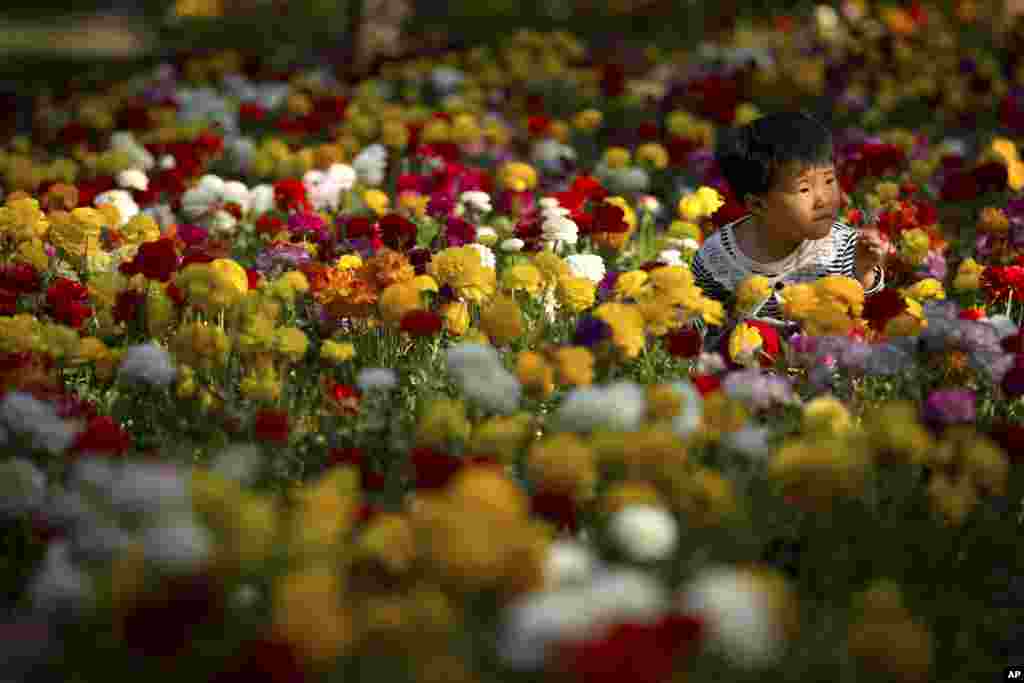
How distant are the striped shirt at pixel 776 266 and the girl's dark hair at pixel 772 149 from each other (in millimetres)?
242

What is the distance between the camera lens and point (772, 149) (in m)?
3.68

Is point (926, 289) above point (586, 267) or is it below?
above

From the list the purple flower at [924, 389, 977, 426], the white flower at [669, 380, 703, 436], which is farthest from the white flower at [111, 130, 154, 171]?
the purple flower at [924, 389, 977, 426]

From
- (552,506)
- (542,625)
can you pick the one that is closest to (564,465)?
(552,506)

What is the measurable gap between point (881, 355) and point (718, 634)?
4.13 feet

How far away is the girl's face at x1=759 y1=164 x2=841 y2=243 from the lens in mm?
3672

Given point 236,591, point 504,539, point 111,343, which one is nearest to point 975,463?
point 504,539

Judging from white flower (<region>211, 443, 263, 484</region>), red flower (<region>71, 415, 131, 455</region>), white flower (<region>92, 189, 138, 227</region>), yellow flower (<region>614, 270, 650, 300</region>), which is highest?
yellow flower (<region>614, 270, 650, 300</region>)

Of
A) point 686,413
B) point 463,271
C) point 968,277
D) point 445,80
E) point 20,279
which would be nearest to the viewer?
point 686,413

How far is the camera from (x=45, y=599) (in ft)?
6.64

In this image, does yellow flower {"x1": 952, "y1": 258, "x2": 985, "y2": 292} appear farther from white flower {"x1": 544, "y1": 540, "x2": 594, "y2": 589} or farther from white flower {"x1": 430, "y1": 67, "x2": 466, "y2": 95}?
white flower {"x1": 430, "y1": 67, "x2": 466, "y2": 95}

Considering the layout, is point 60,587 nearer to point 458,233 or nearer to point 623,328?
point 623,328

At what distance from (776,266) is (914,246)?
18.9 inches

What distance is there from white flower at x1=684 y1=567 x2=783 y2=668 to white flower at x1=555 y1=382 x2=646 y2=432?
593 millimetres
